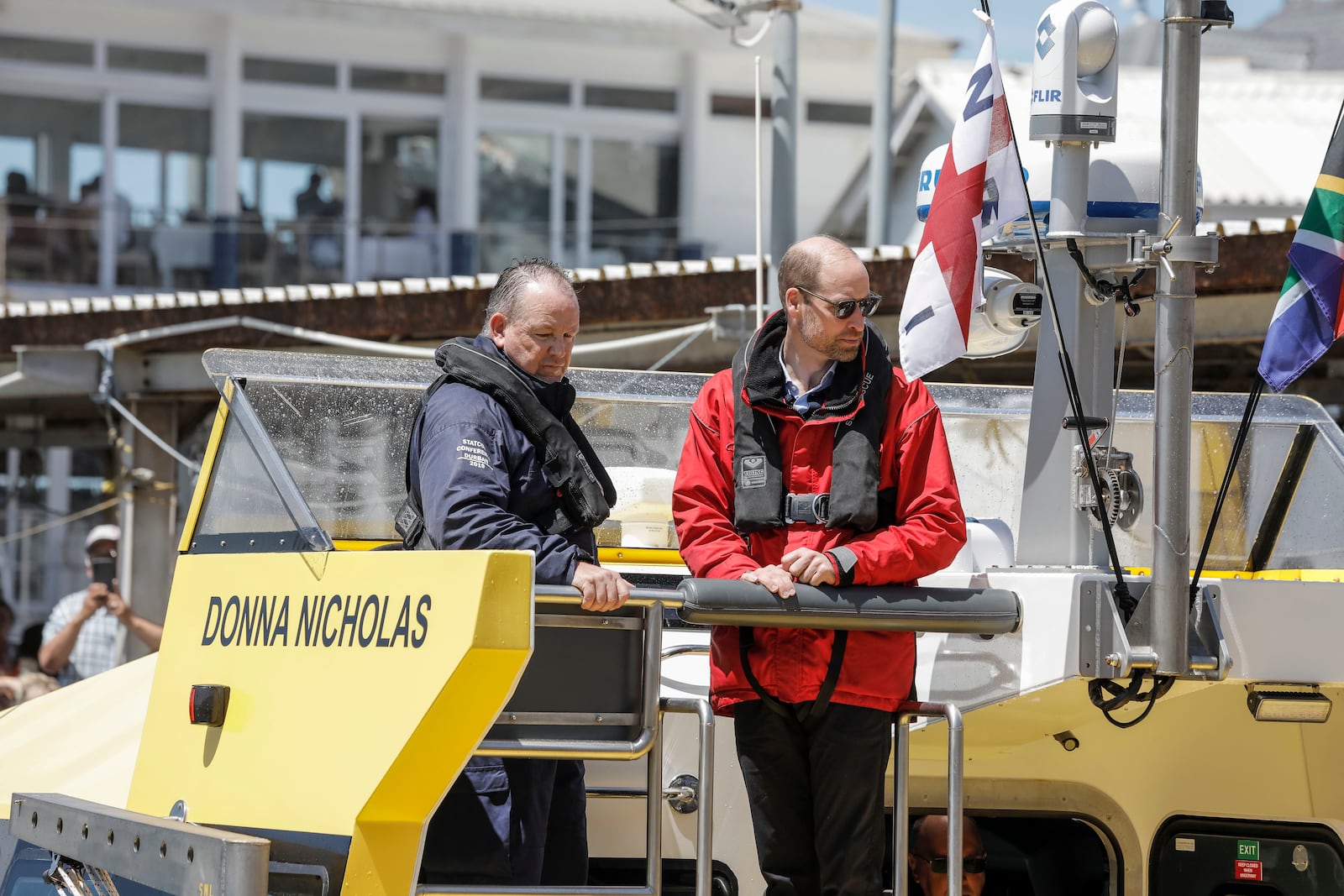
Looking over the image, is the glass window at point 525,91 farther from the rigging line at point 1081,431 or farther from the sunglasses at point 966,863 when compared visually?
the rigging line at point 1081,431

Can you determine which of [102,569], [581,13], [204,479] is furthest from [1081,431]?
[581,13]

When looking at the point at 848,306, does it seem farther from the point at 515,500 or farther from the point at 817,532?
the point at 515,500

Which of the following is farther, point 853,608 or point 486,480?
point 486,480

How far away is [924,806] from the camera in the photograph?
444 cm

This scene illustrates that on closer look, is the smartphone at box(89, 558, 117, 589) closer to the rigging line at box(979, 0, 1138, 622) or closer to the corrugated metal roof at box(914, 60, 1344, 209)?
the rigging line at box(979, 0, 1138, 622)

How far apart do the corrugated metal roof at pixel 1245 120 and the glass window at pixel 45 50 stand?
434 inches

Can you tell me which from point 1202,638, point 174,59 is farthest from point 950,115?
point 1202,638

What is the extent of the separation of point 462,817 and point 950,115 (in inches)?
722

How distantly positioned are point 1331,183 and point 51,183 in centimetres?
2067

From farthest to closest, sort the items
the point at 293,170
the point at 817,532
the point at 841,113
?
1. the point at 841,113
2. the point at 293,170
3. the point at 817,532

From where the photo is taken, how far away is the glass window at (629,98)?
23.4 m

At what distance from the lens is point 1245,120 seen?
20.9 metres

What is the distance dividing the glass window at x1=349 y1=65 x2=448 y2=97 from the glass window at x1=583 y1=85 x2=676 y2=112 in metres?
2.15

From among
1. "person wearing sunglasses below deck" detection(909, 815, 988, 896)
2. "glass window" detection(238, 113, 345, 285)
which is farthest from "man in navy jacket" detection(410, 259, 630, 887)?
"glass window" detection(238, 113, 345, 285)
